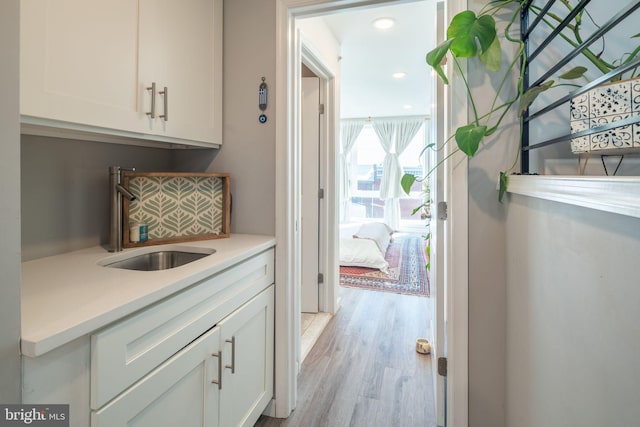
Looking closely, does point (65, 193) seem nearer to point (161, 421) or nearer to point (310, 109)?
point (161, 421)

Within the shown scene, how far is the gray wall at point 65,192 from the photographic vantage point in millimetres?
1202

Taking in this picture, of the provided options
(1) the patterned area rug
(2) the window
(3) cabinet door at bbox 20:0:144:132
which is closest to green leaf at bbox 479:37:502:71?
(3) cabinet door at bbox 20:0:144:132

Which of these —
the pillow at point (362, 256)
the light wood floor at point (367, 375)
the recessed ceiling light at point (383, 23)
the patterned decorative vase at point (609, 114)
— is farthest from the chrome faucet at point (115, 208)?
the pillow at point (362, 256)

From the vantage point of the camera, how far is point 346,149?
761cm

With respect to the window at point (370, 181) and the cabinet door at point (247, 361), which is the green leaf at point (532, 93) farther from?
the window at point (370, 181)

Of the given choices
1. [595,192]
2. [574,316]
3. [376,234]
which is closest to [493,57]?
[595,192]

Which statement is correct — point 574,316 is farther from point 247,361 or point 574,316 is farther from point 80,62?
point 80,62

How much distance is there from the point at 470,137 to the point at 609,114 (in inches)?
17.2

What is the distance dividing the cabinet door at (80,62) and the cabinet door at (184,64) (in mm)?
72

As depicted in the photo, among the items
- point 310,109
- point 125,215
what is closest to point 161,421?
point 125,215

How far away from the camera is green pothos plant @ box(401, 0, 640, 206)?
41.8 inches

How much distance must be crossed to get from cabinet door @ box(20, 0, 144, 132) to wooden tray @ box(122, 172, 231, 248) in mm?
335

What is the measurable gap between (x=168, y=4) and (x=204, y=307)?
1218 millimetres

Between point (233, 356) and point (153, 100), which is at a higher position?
point (153, 100)
